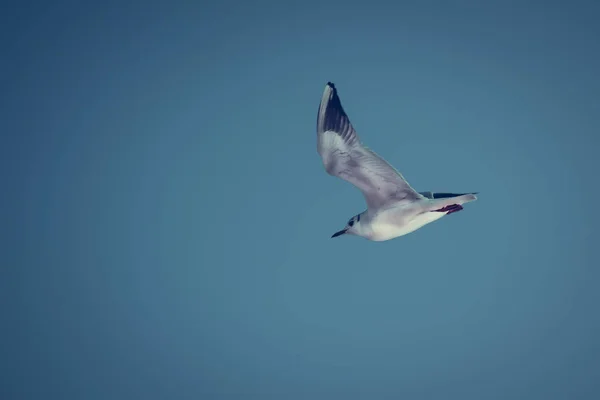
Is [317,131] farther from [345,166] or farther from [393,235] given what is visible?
[393,235]

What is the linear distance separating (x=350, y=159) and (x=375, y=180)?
0.38 metres

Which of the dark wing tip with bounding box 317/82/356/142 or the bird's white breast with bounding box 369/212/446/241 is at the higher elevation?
the dark wing tip with bounding box 317/82/356/142

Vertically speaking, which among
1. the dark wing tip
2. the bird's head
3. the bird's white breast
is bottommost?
the bird's white breast

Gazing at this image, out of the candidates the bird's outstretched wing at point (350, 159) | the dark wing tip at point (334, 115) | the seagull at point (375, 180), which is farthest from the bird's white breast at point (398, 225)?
the dark wing tip at point (334, 115)

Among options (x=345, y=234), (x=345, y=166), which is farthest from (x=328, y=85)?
(x=345, y=234)

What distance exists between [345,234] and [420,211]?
5.23ft

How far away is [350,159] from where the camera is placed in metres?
4.79

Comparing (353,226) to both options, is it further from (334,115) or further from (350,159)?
(334,115)

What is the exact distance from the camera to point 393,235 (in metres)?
5.25

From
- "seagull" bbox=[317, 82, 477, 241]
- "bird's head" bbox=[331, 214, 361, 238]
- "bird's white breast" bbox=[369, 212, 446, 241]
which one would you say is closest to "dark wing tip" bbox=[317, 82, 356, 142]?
"seagull" bbox=[317, 82, 477, 241]

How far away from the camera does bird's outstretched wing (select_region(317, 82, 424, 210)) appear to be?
462 centimetres

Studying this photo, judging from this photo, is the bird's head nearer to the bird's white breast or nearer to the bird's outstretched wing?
the bird's white breast

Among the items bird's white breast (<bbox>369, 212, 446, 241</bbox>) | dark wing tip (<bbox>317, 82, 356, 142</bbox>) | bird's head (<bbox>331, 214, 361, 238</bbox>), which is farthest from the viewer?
bird's head (<bbox>331, 214, 361, 238</bbox>)

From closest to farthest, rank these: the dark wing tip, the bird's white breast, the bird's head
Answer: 1. the dark wing tip
2. the bird's white breast
3. the bird's head
